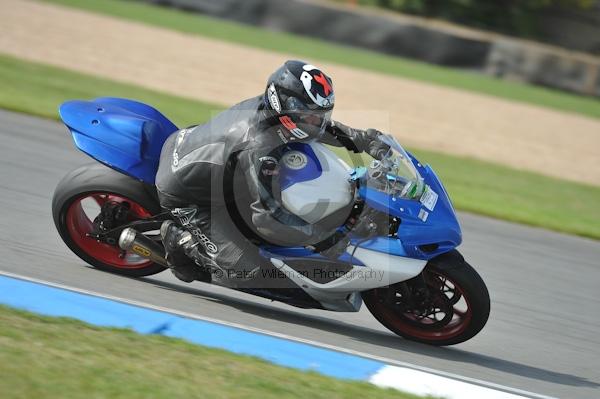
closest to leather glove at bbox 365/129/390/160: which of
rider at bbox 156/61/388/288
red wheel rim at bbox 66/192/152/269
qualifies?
rider at bbox 156/61/388/288

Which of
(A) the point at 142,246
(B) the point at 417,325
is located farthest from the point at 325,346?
(A) the point at 142,246

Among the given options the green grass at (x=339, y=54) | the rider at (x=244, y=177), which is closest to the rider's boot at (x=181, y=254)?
the rider at (x=244, y=177)

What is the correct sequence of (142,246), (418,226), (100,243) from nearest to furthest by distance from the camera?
(418,226), (142,246), (100,243)

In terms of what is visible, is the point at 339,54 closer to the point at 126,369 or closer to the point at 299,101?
the point at 299,101

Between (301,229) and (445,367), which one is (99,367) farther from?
(445,367)

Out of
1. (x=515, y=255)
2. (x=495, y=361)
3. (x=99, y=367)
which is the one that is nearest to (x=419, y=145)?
(x=515, y=255)

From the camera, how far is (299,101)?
5211 mm

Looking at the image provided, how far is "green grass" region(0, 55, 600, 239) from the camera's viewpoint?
1003 cm

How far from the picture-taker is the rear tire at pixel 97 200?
582 centimetres

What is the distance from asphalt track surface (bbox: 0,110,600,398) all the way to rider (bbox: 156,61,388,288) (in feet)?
1.22

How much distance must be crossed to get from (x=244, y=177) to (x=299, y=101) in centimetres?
60

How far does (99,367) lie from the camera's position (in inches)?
164

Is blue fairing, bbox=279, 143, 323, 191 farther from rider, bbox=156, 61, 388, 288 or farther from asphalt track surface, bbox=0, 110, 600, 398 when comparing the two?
asphalt track surface, bbox=0, 110, 600, 398

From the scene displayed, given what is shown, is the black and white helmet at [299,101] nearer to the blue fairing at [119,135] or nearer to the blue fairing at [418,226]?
the blue fairing at [418,226]
